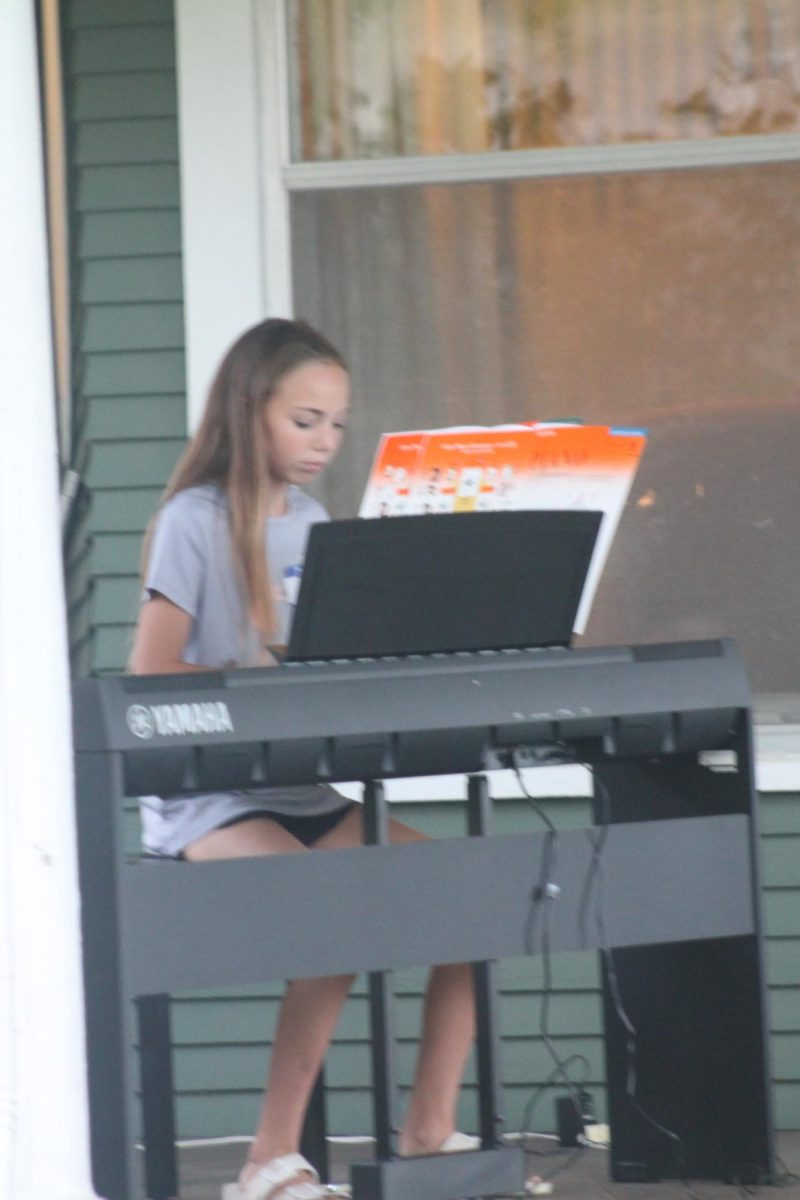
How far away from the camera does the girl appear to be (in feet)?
10.4

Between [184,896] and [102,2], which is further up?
[102,2]

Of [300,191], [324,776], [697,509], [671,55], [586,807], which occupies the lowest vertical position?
[586,807]

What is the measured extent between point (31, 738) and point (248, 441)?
814 mm

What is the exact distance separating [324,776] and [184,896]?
0.28m

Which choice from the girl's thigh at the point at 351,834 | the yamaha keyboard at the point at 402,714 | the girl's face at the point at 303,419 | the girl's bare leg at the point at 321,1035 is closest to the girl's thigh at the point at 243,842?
the girl's bare leg at the point at 321,1035

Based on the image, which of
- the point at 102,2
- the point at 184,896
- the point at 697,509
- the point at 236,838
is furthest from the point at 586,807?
the point at 102,2

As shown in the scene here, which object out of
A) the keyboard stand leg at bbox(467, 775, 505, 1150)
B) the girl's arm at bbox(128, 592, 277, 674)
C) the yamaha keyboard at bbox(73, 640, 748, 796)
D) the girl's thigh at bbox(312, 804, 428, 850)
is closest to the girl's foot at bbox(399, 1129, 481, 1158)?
the keyboard stand leg at bbox(467, 775, 505, 1150)

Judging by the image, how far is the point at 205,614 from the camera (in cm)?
326

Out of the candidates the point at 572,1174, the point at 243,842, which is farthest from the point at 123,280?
the point at 572,1174

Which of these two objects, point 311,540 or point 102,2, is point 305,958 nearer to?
point 311,540

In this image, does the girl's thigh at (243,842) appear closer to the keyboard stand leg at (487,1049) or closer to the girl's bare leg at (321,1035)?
the girl's bare leg at (321,1035)

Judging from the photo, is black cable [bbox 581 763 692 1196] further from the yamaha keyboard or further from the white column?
the white column

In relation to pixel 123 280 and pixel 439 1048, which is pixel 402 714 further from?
pixel 123 280

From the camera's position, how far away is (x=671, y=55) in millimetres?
4473
